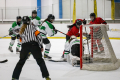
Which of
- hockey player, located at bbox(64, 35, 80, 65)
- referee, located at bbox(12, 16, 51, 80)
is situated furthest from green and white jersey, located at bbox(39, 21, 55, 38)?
referee, located at bbox(12, 16, 51, 80)

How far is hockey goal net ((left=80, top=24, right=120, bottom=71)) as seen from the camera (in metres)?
3.14

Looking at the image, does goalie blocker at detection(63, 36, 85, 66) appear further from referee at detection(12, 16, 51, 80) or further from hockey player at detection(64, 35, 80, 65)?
referee at detection(12, 16, 51, 80)

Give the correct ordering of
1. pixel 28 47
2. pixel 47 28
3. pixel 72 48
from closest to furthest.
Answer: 1. pixel 28 47
2. pixel 72 48
3. pixel 47 28

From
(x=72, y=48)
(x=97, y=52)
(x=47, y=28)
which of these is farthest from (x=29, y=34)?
(x=97, y=52)

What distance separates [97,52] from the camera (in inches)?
167

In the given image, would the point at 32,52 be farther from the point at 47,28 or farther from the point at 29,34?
the point at 47,28

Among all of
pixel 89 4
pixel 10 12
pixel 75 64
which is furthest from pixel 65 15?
pixel 75 64

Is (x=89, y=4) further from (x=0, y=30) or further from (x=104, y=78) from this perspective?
(x=104, y=78)

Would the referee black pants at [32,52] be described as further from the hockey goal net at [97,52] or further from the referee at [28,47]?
the hockey goal net at [97,52]

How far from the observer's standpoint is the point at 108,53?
11.2ft

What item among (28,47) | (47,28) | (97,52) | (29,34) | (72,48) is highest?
(47,28)

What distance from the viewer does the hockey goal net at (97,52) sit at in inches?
123

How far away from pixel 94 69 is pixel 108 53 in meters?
0.48

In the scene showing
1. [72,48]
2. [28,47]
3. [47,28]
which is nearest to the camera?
[28,47]
